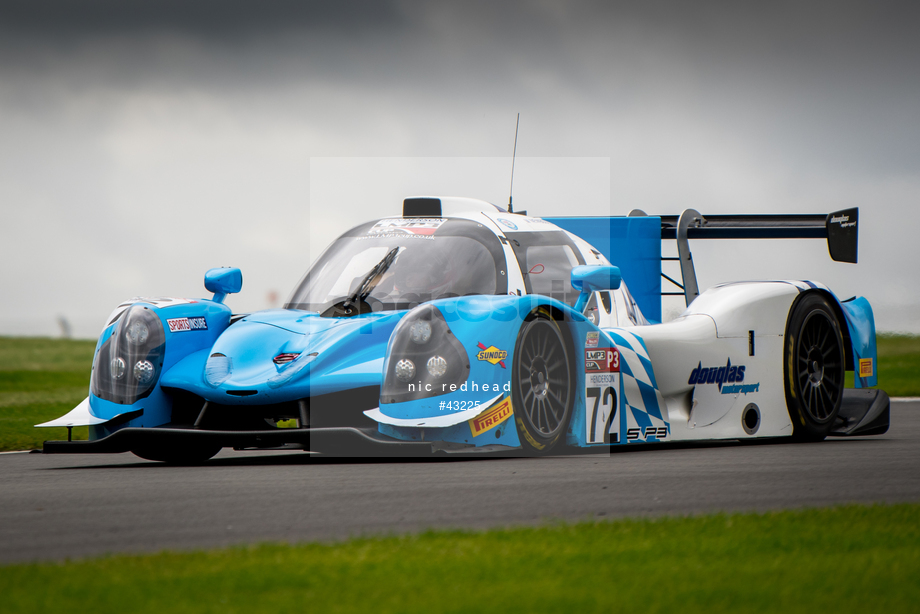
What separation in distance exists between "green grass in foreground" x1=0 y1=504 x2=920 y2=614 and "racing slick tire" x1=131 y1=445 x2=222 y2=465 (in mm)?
4147

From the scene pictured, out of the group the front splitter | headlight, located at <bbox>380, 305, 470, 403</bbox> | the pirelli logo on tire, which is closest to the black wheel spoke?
the pirelli logo on tire

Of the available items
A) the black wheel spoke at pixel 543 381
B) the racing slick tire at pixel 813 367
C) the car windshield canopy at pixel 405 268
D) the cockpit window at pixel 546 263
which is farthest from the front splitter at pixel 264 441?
the racing slick tire at pixel 813 367

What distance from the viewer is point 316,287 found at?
8.36 meters

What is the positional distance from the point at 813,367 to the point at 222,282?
15.2 feet

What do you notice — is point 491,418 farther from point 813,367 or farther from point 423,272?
point 813,367

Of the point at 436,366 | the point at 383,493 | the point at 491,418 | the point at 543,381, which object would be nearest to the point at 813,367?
the point at 543,381

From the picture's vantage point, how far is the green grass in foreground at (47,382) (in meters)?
11.9

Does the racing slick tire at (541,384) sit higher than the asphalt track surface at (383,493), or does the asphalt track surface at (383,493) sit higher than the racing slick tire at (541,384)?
the racing slick tire at (541,384)

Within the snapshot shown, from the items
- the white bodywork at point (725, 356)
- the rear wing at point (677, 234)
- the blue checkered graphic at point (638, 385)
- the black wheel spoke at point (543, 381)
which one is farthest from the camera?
the rear wing at point (677, 234)

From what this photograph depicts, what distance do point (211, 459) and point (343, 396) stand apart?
1.95 meters

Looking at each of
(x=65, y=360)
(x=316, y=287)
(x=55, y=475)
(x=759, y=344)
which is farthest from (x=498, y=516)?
(x=65, y=360)

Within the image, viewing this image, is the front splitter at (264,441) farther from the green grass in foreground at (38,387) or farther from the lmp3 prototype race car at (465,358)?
the green grass in foreground at (38,387)

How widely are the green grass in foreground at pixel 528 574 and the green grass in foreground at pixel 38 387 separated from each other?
6914 millimetres

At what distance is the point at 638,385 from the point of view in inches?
Result: 317
